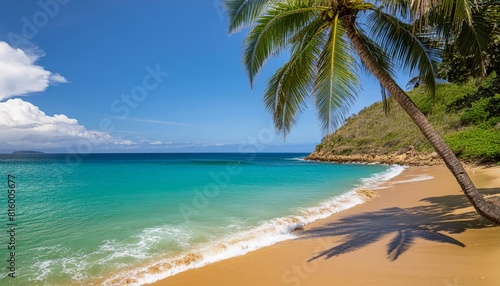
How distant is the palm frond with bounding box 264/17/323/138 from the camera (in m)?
6.16

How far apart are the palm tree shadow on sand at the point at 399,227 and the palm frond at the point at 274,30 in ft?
14.1

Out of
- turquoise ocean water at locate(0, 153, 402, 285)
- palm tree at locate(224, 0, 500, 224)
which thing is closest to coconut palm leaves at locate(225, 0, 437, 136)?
palm tree at locate(224, 0, 500, 224)

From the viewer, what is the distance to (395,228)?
7.97m

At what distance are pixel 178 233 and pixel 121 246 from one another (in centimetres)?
163

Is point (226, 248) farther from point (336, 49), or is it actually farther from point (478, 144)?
point (478, 144)

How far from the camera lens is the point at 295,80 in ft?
20.5

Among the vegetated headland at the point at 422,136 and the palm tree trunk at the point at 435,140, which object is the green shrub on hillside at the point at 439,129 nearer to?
the vegetated headland at the point at 422,136

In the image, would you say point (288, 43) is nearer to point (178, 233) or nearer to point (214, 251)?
point (214, 251)

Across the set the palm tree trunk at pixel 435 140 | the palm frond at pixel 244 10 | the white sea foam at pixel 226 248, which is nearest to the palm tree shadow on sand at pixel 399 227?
the white sea foam at pixel 226 248

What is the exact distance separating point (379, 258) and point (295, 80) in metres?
3.78

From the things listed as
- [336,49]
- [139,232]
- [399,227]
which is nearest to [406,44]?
[336,49]

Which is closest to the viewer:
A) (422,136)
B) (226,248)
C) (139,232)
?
(226,248)

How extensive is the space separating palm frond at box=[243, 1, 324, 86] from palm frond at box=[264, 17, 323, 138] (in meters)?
0.26

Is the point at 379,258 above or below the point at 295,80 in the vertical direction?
below
